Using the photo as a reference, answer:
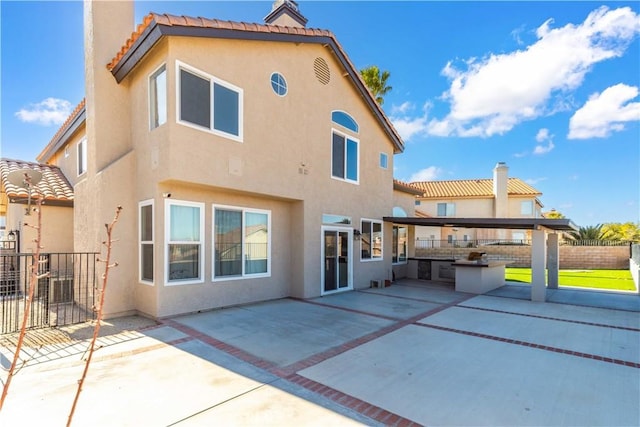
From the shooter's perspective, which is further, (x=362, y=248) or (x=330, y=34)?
(x=362, y=248)

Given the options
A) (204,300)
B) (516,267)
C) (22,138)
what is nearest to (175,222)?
(204,300)

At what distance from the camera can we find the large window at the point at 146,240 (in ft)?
28.2

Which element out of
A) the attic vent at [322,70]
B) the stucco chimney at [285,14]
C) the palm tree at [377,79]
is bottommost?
the attic vent at [322,70]

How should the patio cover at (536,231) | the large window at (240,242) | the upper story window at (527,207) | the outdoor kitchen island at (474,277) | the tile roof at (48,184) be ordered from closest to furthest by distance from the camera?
the large window at (240,242) < the tile roof at (48,184) < the patio cover at (536,231) < the outdoor kitchen island at (474,277) < the upper story window at (527,207)

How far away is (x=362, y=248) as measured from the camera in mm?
14344

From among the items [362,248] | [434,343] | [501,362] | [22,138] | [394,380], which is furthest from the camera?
[362,248]

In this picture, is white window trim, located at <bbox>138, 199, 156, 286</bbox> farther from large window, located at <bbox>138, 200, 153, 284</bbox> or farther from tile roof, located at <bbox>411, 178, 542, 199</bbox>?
tile roof, located at <bbox>411, 178, 542, 199</bbox>

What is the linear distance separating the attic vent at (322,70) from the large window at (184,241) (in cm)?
693

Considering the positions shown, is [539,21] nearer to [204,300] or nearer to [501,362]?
[501,362]

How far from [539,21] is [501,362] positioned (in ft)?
52.8

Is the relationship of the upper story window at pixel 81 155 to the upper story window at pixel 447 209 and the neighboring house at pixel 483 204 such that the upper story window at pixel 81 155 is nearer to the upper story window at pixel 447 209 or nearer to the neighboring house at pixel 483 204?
the neighboring house at pixel 483 204

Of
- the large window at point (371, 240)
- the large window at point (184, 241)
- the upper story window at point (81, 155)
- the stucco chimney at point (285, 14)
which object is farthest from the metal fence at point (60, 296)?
the stucco chimney at point (285, 14)

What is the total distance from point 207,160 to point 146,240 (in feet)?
9.00

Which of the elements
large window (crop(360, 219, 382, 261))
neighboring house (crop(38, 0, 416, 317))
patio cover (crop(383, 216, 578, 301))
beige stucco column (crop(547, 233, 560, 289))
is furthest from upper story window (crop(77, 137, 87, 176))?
beige stucco column (crop(547, 233, 560, 289))
